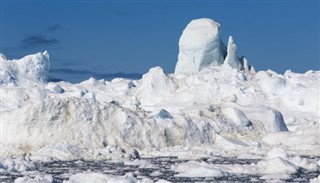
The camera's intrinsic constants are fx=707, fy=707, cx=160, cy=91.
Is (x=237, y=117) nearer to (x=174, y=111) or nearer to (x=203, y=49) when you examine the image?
(x=174, y=111)

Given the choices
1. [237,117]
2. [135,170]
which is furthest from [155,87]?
[135,170]

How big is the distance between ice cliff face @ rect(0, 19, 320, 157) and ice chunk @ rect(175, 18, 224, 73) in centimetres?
7

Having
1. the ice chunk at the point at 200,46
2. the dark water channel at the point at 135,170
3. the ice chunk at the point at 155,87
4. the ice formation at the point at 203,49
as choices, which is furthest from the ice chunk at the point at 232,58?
the dark water channel at the point at 135,170

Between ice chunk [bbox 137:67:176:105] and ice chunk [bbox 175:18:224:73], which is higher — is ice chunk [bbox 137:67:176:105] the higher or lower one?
the lower one

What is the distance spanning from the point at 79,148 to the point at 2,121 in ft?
11.4

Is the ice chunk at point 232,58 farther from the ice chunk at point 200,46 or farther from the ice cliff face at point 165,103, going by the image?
the ice chunk at point 200,46

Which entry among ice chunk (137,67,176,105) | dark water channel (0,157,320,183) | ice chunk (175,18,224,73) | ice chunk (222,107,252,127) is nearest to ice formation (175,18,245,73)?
ice chunk (175,18,224,73)

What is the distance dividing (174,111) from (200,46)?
1333cm

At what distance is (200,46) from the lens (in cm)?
4719

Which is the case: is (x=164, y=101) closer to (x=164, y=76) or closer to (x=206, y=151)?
(x=164, y=76)

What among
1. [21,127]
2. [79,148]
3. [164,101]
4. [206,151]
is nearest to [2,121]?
[21,127]

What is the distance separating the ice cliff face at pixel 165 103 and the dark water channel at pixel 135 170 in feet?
8.38

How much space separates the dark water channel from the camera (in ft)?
54.6

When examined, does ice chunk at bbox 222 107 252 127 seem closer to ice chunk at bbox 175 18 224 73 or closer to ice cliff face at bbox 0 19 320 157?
ice cliff face at bbox 0 19 320 157
